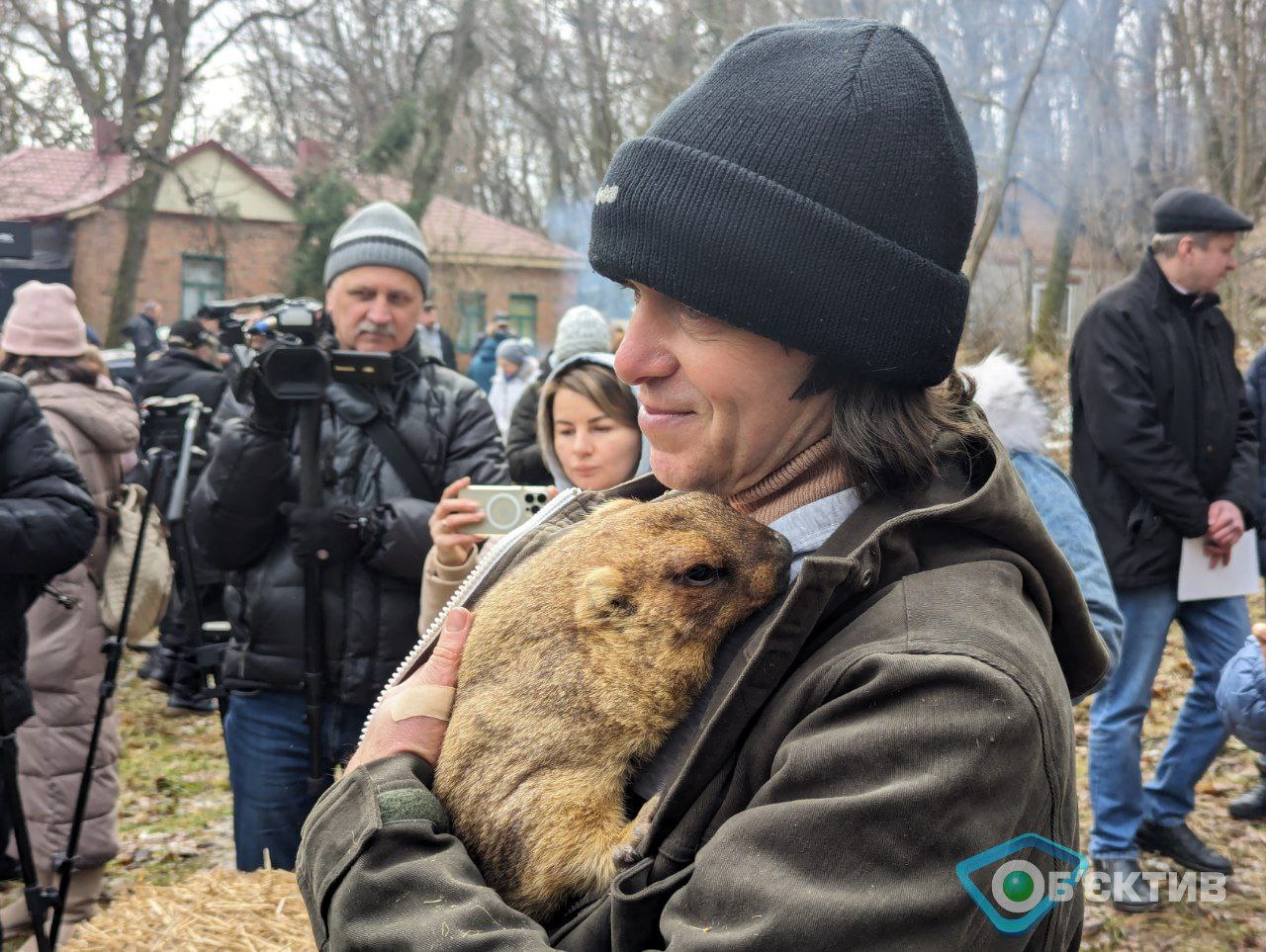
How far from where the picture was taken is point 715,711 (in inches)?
60.2

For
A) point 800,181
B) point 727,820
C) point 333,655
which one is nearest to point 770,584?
point 727,820

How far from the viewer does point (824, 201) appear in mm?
1680

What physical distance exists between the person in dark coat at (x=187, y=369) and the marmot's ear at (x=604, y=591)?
779cm

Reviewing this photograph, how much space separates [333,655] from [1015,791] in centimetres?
329

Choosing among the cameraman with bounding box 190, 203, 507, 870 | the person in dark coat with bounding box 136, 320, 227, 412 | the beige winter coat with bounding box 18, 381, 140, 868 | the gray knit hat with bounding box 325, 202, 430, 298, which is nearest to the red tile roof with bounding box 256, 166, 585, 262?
the person in dark coat with bounding box 136, 320, 227, 412

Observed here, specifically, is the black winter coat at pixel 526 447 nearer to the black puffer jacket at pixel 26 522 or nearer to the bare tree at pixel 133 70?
the black puffer jacket at pixel 26 522

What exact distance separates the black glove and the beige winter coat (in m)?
1.88

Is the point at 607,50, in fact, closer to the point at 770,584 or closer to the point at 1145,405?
the point at 1145,405

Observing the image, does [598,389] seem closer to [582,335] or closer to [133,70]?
[582,335]

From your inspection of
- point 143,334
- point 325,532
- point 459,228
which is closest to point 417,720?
point 325,532

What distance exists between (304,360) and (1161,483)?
3.95 metres

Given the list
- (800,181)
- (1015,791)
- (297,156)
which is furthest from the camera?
(297,156)

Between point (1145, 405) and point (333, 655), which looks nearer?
point (333, 655)

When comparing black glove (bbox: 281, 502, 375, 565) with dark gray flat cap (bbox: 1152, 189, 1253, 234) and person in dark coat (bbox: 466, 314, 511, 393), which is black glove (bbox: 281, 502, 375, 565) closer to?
dark gray flat cap (bbox: 1152, 189, 1253, 234)
